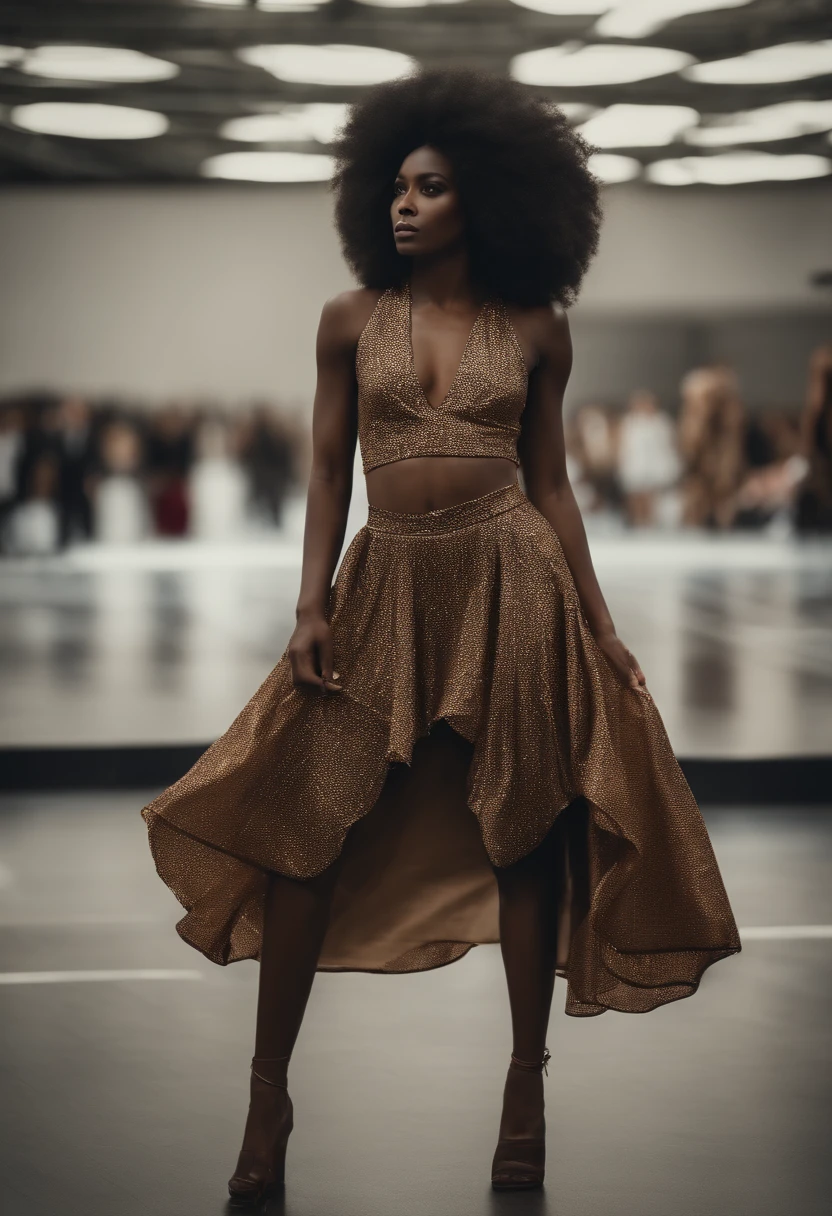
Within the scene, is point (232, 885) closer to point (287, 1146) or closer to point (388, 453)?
point (287, 1146)

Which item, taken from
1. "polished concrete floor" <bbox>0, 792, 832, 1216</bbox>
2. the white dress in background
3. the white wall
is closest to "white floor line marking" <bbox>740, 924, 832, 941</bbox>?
"polished concrete floor" <bbox>0, 792, 832, 1216</bbox>

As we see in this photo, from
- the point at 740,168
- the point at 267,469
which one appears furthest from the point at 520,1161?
the point at 267,469

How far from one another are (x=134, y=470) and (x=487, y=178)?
46.3 ft

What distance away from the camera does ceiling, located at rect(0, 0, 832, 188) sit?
29.3 feet

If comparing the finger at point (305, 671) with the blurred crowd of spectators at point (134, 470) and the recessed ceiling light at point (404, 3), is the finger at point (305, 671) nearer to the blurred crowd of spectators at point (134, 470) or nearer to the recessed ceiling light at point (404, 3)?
the recessed ceiling light at point (404, 3)

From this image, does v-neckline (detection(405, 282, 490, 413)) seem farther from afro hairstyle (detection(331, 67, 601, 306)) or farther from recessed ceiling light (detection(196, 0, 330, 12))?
recessed ceiling light (detection(196, 0, 330, 12))

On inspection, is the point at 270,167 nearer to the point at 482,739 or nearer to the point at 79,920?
the point at 79,920

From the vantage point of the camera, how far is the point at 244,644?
754cm

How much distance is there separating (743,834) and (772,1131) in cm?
222

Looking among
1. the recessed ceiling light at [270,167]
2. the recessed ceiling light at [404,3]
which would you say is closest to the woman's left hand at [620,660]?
the recessed ceiling light at [404,3]

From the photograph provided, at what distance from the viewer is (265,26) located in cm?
916

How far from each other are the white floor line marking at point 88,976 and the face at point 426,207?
171cm

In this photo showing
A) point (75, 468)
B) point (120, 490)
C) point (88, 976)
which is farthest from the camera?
point (120, 490)

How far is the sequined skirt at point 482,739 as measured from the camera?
7.26 ft
